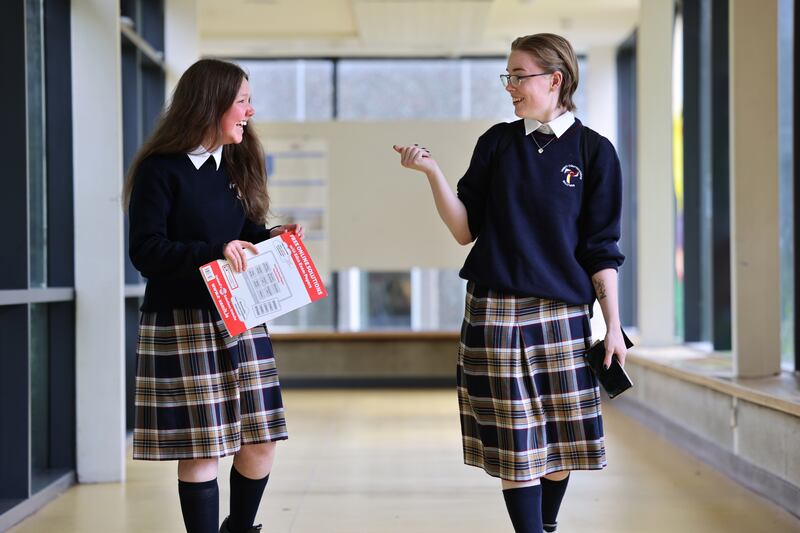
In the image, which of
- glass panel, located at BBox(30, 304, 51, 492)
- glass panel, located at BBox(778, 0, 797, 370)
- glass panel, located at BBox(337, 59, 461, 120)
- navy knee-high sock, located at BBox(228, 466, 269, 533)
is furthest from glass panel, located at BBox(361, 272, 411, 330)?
navy knee-high sock, located at BBox(228, 466, 269, 533)

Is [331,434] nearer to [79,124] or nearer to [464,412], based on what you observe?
[79,124]

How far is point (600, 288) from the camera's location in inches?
87.7

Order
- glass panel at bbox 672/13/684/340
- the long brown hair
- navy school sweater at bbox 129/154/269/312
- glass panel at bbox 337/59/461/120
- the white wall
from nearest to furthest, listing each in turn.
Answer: navy school sweater at bbox 129/154/269/312 → the long brown hair → glass panel at bbox 672/13/684/340 → the white wall → glass panel at bbox 337/59/461/120

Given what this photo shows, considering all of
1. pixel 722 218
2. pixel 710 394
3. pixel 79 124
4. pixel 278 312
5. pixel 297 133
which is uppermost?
pixel 297 133

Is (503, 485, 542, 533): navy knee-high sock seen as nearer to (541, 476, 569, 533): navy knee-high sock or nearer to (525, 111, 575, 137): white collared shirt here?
(541, 476, 569, 533): navy knee-high sock

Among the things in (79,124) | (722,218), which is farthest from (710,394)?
(79,124)

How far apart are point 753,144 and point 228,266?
8.81 feet

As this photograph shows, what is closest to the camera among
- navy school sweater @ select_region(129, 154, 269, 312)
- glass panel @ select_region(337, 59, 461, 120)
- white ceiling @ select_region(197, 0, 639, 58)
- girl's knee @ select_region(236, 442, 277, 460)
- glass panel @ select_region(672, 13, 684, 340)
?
navy school sweater @ select_region(129, 154, 269, 312)

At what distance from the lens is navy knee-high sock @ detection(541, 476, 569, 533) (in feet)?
7.78

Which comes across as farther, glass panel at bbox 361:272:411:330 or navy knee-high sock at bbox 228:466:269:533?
glass panel at bbox 361:272:411:330

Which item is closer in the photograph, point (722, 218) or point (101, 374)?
point (101, 374)

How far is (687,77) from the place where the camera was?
620cm

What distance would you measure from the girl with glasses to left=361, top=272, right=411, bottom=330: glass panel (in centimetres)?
610

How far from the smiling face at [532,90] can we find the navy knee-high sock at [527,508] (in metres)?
0.86
